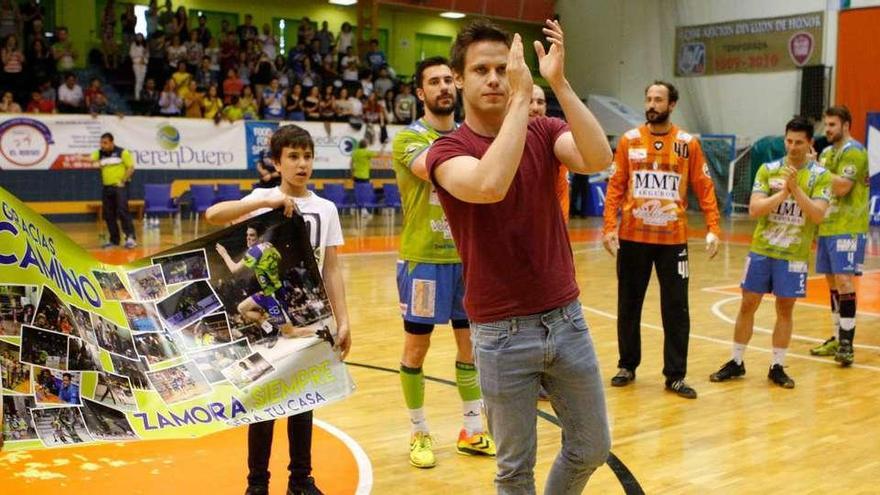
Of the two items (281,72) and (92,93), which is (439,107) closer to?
(92,93)

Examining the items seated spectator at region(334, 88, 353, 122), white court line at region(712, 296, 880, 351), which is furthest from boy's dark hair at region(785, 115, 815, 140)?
seated spectator at region(334, 88, 353, 122)

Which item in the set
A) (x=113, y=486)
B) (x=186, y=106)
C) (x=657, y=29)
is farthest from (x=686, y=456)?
(x=657, y=29)

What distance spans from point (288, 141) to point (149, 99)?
17400 millimetres

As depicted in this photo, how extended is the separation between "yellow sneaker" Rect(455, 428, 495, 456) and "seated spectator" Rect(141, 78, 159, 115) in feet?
55.1

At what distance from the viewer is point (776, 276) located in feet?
23.6

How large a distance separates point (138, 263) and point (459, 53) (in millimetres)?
1999

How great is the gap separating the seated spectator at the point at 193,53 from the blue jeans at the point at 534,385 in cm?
2067

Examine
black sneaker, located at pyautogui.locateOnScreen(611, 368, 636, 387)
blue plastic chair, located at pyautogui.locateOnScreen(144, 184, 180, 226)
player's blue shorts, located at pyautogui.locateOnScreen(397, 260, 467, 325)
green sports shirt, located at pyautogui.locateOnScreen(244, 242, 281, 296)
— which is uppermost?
green sports shirt, located at pyautogui.locateOnScreen(244, 242, 281, 296)

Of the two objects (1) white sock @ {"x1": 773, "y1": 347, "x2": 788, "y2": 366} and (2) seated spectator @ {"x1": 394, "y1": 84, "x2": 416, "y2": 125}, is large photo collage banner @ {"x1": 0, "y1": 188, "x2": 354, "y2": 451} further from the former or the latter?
(2) seated spectator @ {"x1": 394, "y1": 84, "x2": 416, "y2": 125}

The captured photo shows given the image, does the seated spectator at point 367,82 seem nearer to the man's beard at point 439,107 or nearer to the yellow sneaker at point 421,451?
the man's beard at point 439,107

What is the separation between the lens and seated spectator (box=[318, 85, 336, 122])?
2273cm

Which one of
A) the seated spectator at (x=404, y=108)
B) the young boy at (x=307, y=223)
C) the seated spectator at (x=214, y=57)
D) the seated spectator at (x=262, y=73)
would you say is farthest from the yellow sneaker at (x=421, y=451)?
the seated spectator at (x=262, y=73)

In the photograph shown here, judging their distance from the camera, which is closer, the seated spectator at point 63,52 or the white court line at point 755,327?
the white court line at point 755,327

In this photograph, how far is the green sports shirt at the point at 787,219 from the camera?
23.6ft
